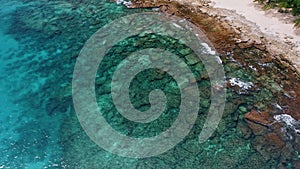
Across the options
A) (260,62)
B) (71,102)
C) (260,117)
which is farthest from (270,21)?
(71,102)

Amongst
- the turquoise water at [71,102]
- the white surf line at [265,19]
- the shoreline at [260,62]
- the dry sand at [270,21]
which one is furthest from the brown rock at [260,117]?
the white surf line at [265,19]

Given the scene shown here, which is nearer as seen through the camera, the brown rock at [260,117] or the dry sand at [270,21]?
the brown rock at [260,117]

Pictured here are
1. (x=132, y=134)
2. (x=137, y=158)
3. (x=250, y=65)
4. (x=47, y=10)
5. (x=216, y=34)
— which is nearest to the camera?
(x=137, y=158)

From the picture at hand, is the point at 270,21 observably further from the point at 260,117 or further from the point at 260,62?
the point at 260,117

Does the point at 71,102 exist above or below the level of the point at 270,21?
below

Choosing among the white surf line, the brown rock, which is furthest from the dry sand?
the brown rock

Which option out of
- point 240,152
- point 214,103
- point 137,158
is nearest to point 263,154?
point 240,152

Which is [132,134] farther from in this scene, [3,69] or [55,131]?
[3,69]

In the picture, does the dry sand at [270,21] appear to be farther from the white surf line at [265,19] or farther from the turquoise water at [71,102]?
the turquoise water at [71,102]

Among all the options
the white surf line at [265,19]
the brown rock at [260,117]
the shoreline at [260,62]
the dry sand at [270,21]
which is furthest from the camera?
the white surf line at [265,19]
